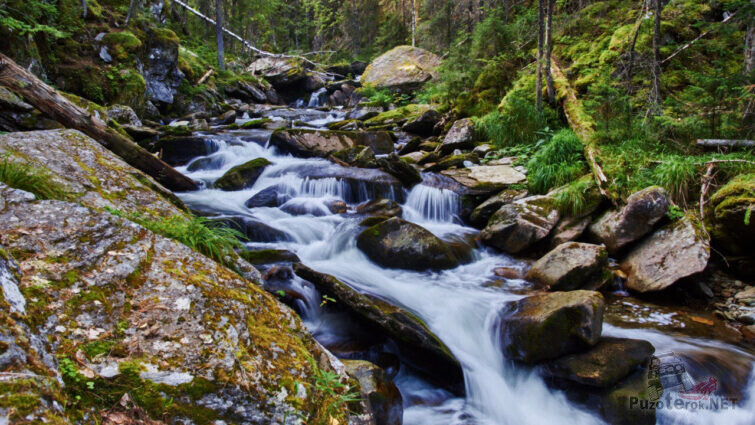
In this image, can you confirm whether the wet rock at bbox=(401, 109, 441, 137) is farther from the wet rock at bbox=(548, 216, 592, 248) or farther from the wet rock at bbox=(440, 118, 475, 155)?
the wet rock at bbox=(548, 216, 592, 248)

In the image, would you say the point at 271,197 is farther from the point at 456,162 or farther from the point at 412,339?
the point at 412,339

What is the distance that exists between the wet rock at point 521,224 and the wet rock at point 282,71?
2301cm

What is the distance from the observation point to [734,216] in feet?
16.2

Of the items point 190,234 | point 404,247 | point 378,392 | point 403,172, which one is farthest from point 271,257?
point 403,172

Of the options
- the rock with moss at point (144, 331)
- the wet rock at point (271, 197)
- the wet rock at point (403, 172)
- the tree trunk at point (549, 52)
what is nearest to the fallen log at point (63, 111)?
the wet rock at point (271, 197)

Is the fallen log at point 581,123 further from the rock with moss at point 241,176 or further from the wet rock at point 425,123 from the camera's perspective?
the rock with moss at point 241,176

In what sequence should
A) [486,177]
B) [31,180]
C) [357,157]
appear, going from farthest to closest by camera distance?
[357,157] → [486,177] → [31,180]

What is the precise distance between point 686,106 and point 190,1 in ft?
128

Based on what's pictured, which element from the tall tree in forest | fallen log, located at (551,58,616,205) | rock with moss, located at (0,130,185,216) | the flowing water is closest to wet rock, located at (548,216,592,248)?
fallen log, located at (551,58,616,205)

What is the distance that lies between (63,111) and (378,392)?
6.01 m

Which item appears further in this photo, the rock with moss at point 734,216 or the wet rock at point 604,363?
the rock with moss at point 734,216

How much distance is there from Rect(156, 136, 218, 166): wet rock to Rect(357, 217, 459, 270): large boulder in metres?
6.62

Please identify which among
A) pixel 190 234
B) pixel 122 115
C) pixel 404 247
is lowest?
pixel 404 247

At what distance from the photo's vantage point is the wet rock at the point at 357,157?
9.82 metres
